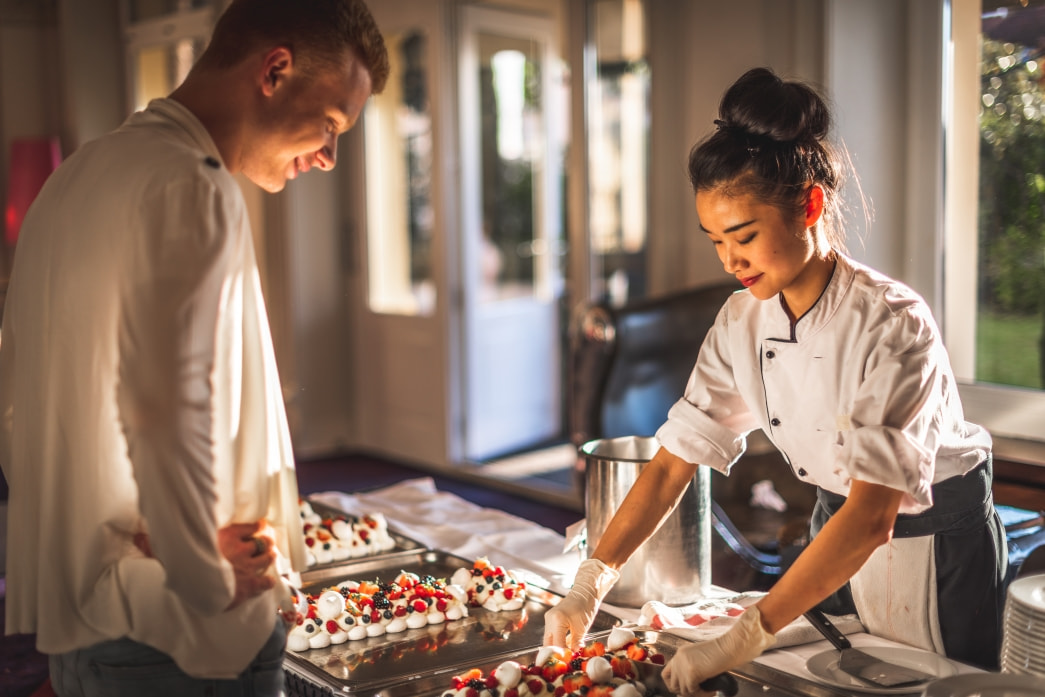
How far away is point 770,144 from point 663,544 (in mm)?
683

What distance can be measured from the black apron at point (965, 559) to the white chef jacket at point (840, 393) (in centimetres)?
5

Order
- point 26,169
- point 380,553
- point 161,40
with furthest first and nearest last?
point 26,169, point 161,40, point 380,553

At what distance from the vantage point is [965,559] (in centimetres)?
149

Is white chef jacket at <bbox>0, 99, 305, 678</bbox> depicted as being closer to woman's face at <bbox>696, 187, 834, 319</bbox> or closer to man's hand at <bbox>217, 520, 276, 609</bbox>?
man's hand at <bbox>217, 520, 276, 609</bbox>

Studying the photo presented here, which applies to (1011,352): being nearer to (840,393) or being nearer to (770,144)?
(840,393)

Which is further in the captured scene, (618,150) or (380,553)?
(618,150)

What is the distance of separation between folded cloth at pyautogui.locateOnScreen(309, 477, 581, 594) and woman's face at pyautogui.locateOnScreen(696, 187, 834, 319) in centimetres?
67

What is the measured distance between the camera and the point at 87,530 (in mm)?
1024

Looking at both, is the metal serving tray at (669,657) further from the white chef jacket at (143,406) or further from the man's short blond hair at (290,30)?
the man's short blond hair at (290,30)

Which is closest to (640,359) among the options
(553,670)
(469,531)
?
(469,531)

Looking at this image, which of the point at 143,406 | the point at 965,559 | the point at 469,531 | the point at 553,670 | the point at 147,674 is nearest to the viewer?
the point at 143,406

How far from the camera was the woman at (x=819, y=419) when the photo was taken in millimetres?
1243

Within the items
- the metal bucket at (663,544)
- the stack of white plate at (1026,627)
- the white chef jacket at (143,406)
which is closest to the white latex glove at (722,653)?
the stack of white plate at (1026,627)

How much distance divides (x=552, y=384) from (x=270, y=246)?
5.36 feet
